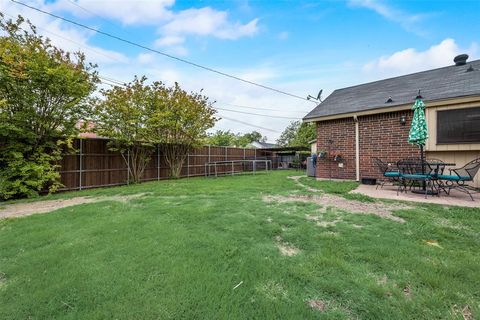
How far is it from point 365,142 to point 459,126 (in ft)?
7.66

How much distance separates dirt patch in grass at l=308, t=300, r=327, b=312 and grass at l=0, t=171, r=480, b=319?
0.07 feet

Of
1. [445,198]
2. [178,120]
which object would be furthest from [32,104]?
[445,198]

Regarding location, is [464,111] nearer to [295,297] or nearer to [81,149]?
[295,297]

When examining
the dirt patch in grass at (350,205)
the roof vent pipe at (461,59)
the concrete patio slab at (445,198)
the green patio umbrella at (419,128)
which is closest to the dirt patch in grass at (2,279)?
the dirt patch in grass at (350,205)

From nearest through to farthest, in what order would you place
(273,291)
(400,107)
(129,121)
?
(273,291) → (400,107) → (129,121)

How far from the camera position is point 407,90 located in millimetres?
7805

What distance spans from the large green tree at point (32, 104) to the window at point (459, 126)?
35.7ft

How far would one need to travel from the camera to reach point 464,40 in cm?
986

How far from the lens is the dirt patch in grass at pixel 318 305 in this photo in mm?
1548

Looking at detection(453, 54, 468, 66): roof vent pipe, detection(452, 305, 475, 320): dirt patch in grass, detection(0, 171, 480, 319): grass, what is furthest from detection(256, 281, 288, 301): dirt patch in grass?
detection(453, 54, 468, 66): roof vent pipe

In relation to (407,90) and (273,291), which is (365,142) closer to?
(407,90)

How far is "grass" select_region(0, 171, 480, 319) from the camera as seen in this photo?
5.13 feet

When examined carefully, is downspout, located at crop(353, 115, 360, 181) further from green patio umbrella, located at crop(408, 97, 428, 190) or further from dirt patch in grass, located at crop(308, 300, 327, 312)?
dirt patch in grass, located at crop(308, 300, 327, 312)

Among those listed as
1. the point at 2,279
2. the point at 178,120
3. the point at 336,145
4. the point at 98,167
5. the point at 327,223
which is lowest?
the point at 2,279
